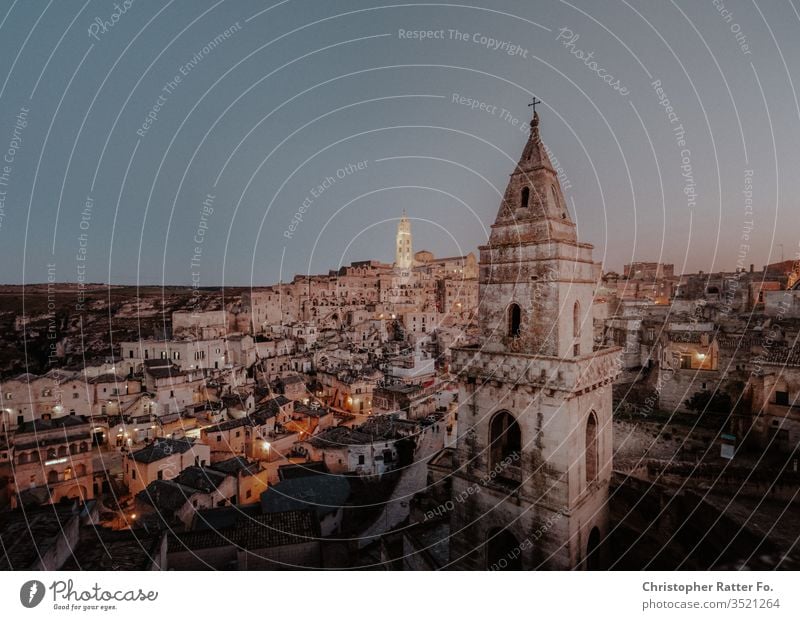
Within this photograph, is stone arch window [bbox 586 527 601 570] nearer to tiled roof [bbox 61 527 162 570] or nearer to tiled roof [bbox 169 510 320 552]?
tiled roof [bbox 169 510 320 552]

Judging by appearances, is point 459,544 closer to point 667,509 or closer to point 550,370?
point 550,370

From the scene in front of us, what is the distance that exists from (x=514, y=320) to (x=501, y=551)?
12.9 feet

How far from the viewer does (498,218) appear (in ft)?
22.0

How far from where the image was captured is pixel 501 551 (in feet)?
22.4

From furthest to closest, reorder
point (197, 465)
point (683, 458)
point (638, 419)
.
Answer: point (197, 465) → point (638, 419) → point (683, 458)

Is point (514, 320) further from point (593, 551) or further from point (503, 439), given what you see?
point (593, 551)

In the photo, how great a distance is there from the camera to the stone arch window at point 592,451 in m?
6.73

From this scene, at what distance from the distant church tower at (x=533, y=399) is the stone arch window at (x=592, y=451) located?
0.06 ft

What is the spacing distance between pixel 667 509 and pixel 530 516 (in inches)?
143

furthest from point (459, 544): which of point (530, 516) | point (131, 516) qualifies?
point (131, 516)
